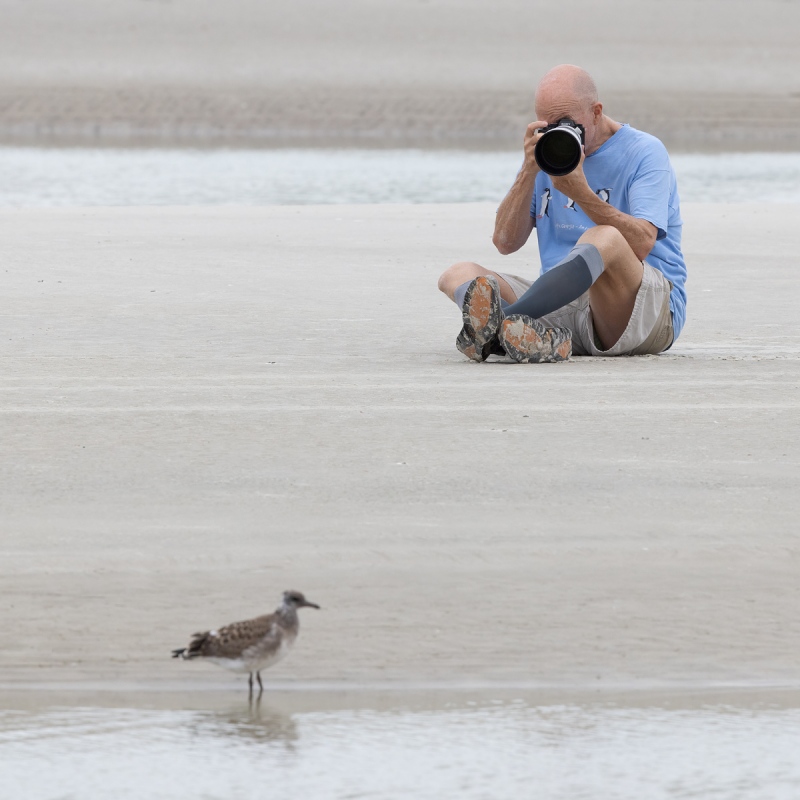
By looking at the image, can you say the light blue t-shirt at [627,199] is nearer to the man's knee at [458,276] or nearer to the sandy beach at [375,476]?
the man's knee at [458,276]

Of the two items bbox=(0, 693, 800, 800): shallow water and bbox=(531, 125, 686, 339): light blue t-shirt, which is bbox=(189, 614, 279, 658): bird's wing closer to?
bbox=(0, 693, 800, 800): shallow water

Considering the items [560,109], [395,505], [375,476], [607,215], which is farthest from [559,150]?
[395,505]

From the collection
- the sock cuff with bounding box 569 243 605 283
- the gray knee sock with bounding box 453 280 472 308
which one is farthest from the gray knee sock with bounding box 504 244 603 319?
the gray knee sock with bounding box 453 280 472 308

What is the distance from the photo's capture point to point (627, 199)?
5.31m

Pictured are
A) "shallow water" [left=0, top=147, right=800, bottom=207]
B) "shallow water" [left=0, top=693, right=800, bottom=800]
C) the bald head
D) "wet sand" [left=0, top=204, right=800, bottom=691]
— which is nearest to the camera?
"shallow water" [left=0, top=693, right=800, bottom=800]

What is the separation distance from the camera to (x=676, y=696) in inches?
116

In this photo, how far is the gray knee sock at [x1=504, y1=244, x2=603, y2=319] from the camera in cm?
516

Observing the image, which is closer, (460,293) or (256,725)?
(256,725)

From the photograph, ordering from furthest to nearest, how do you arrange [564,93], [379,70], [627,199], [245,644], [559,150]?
[379,70] < [627,199] < [564,93] < [559,150] < [245,644]

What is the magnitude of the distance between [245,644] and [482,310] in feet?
8.38

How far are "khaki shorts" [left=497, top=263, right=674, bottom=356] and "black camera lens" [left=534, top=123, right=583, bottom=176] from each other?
0.53 meters

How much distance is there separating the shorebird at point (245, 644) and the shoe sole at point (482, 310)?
2.40m

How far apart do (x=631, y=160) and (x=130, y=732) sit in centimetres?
304

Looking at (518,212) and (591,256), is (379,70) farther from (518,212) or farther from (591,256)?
(591,256)
